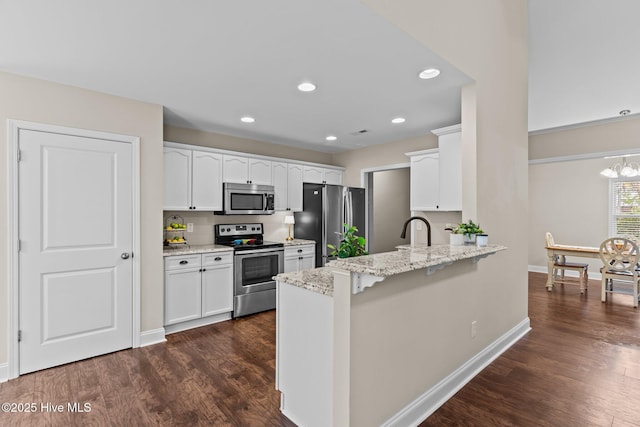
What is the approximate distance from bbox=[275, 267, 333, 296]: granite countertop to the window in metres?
7.14

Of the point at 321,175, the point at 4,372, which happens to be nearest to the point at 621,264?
the point at 321,175

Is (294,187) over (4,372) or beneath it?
over

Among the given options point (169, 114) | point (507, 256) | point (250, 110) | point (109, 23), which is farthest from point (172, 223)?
point (507, 256)

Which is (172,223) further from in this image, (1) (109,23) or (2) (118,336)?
(1) (109,23)

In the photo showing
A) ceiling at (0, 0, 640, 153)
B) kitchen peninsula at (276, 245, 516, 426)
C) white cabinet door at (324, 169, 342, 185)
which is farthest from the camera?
white cabinet door at (324, 169, 342, 185)

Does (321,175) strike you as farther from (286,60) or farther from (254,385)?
(254,385)

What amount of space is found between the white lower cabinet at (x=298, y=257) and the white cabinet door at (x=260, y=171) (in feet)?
3.55

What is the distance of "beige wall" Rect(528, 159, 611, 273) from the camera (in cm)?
649

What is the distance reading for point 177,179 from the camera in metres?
3.94

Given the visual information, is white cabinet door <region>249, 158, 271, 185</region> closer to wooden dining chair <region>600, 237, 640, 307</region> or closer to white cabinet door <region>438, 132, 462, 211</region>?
white cabinet door <region>438, 132, 462, 211</region>

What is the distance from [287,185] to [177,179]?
1.70m

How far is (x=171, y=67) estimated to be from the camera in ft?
8.34

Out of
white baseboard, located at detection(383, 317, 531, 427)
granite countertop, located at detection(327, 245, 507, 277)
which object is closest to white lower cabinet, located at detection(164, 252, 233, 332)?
granite countertop, located at detection(327, 245, 507, 277)

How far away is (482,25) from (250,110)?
245 centimetres
